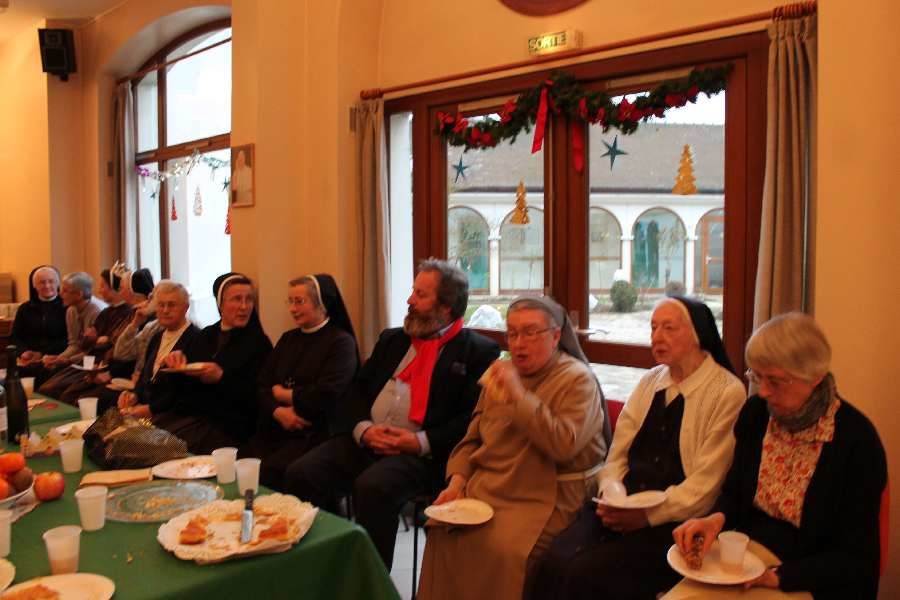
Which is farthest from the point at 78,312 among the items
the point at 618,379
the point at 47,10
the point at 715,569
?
the point at 715,569

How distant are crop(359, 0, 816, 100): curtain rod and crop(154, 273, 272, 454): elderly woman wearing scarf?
1.44 meters

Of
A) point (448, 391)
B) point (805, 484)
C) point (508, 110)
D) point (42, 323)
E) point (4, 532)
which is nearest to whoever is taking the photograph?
point (4, 532)

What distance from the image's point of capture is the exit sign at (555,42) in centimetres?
366

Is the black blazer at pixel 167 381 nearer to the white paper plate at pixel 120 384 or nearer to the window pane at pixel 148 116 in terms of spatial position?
the white paper plate at pixel 120 384

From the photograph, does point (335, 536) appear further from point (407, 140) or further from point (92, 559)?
point (407, 140)

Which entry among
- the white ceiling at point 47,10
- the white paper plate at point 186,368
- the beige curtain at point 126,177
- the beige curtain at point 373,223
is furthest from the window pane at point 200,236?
the white paper plate at point 186,368

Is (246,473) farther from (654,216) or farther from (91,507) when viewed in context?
(654,216)

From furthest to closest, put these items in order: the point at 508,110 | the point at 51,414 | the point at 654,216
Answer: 1. the point at 508,110
2. the point at 654,216
3. the point at 51,414

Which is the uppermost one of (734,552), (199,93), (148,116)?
(199,93)

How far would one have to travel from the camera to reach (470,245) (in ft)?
14.1

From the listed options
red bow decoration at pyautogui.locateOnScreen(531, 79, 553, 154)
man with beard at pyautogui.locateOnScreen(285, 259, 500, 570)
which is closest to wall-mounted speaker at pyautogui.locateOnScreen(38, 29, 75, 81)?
red bow decoration at pyautogui.locateOnScreen(531, 79, 553, 154)

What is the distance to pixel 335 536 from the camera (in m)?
1.79

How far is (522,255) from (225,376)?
1.60 meters

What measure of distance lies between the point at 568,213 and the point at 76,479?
2.46 metres
